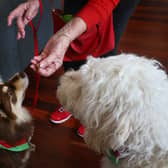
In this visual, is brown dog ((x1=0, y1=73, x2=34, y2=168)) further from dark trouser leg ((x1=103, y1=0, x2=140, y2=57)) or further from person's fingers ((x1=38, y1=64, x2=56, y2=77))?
dark trouser leg ((x1=103, y1=0, x2=140, y2=57))

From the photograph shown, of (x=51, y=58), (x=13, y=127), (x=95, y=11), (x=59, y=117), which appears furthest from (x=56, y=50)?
(x=59, y=117)

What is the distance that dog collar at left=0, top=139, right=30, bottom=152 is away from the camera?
4.14 feet

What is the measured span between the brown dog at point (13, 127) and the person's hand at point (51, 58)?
28 centimetres

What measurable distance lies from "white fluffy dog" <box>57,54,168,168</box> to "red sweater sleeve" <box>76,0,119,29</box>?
0.88ft

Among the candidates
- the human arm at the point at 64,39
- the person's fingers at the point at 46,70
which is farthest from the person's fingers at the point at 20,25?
the person's fingers at the point at 46,70

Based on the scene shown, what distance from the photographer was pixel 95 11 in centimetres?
113

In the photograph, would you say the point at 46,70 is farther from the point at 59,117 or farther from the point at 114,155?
the point at 59,117

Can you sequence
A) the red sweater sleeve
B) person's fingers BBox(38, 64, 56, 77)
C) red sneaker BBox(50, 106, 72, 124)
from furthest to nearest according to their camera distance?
red sneaker BBox(50, 106, 72, 124)
the red sweater sleeve
person's fingers BBox(38, 64, 56, 77)

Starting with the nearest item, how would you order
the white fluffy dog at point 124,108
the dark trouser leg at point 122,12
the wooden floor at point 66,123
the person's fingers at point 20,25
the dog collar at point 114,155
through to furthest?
the white fluffy dog at point 124,108 < the dog collar at point 114,155 < the person's fingers at point 20,25 < the dark trouser leg at point 122,12 < the wooden floor at point 66,123

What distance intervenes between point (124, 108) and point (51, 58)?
37 centimetres

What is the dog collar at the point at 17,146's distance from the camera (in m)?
1.26

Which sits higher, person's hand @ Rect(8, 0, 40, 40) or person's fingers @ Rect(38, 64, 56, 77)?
person's hand @ Rect(8, 0, 40, 40)

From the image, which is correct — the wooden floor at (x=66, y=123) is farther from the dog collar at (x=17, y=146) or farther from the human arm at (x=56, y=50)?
the human arm at (x=56, y=50)

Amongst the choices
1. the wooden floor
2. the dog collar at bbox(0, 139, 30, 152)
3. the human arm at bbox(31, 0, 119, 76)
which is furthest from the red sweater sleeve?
the wooden floor
